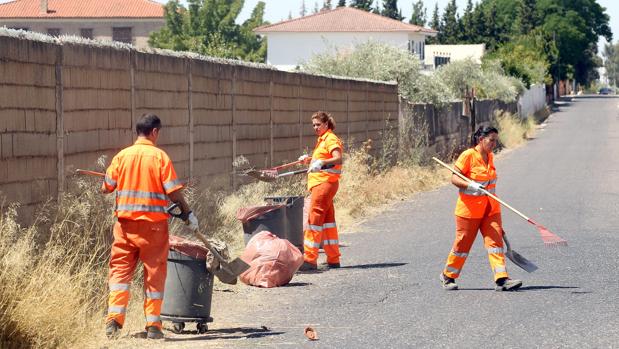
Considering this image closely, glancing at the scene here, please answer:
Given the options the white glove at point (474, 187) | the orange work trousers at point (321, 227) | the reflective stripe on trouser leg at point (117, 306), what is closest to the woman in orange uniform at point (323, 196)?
the orange work trousers at point (321, 227)

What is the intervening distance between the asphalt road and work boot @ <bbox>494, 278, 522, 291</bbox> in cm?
13

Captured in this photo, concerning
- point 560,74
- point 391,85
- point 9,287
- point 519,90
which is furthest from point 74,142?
point 560,74

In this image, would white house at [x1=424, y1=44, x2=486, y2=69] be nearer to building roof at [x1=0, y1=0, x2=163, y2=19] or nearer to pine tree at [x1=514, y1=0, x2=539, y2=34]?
pine tree at [x1=514, y1=0, x2=539, y2=34]

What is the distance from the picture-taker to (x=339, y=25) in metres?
84.3

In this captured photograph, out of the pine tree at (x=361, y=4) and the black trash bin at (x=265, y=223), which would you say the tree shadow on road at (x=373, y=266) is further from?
the pine tree at (x=361, y=4)

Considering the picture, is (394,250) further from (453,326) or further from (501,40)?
(501,40)

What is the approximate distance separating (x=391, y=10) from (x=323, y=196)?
120 meters

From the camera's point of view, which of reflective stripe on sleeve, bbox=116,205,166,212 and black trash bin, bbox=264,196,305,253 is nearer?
reflective stripe on sleeve, bbox=116,205,166,212

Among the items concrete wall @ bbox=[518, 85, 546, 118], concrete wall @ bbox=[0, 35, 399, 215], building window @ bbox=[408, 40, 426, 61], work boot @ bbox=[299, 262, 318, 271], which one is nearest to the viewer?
concrete wall @ bbox=[0, 35, 399, 215]

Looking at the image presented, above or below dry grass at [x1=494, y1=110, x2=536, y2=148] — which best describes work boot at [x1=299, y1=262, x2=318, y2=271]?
below

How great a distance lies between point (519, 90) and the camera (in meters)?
59.9

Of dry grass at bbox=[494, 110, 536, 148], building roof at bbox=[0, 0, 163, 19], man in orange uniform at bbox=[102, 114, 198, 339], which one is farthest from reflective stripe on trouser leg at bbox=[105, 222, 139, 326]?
building roof at bbox=[0, 0, 163, 19]

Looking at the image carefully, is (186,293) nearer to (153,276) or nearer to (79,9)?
(153,276)

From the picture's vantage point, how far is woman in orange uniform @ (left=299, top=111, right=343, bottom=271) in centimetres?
1287
